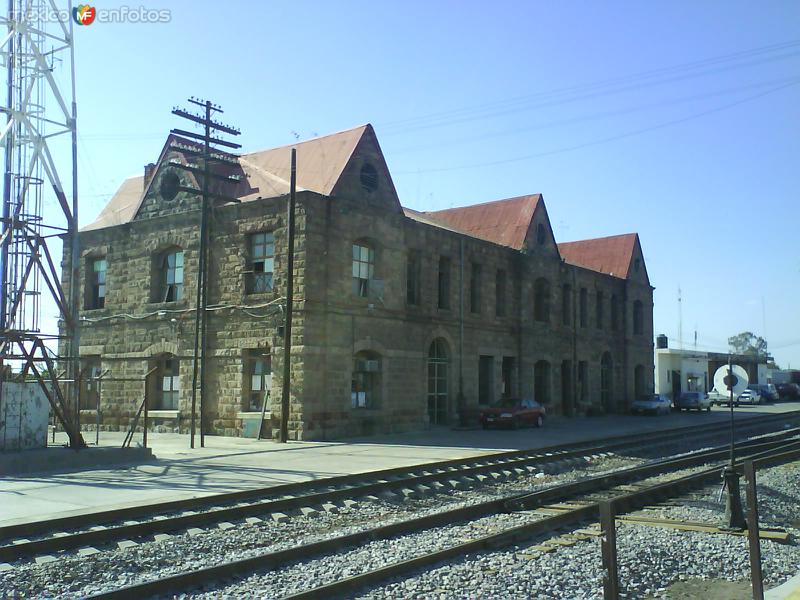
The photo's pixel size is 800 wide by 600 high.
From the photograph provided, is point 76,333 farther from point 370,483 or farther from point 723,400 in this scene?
point 723,400

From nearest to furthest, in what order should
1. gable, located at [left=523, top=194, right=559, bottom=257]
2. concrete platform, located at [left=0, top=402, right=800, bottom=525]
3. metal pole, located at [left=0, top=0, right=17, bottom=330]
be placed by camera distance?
concrete platform, located at [left=0, top=402, right=800, bottom=525] → metal pole, located at [left=0, top=0, right=17, bottom=330] → gable, located at [left=523, top=194, right=559, bottom=257]

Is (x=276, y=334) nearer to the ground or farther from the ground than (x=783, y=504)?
farther from the ground

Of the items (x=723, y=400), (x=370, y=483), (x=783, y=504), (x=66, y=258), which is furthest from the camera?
(x=723, y=400)

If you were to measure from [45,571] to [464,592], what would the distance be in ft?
15.0

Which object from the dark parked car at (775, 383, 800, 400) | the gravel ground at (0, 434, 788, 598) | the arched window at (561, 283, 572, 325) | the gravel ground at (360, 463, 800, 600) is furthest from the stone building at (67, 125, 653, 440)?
the dark parked car at (775, 383, 800, 400)

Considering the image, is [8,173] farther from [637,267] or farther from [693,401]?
[693,401]

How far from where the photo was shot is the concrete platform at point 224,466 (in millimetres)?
12555

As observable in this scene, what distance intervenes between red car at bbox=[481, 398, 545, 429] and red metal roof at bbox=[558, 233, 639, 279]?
1943 cm

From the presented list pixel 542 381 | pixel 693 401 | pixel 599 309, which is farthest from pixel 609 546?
pixel 693 401

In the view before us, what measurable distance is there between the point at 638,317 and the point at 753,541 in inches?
1787

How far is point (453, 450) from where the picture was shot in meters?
21.6

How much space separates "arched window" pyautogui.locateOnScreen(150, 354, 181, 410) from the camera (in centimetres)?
2817

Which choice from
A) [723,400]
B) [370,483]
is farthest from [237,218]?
[723,400]

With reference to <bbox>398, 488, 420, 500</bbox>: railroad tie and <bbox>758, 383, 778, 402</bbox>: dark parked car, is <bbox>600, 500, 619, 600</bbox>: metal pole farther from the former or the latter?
<bbox>758, 383, 778, 402</bbox>: dark parked car
